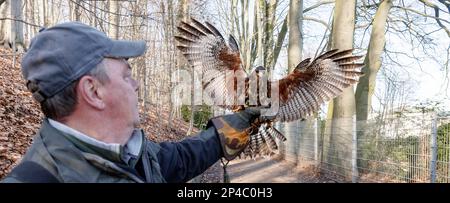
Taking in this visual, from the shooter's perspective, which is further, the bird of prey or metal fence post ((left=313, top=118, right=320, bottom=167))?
metal fence post ((left=313, top=118, right=320, bottom=167))

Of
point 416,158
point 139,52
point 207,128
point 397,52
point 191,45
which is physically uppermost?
point 397,52

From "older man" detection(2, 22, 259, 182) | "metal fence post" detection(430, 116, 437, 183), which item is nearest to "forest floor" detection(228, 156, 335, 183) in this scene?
"metal fence post" detection(430, 116, 437, 183)

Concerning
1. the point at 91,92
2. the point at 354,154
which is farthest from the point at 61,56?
the point at 354,154

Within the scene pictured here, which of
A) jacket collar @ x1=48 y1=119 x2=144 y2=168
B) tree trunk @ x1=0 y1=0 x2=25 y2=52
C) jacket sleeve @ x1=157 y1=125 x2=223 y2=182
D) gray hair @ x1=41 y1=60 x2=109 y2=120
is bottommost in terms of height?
jacket sleeve @ x1=157 y1=125 x2=223 y2=182

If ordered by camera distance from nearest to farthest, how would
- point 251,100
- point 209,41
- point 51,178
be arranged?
point 51,178 → point 251,100 → point 209,41

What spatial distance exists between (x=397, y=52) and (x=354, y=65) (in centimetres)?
967

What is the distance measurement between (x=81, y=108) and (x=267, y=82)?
1.63 m

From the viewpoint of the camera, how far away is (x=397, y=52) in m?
11.5

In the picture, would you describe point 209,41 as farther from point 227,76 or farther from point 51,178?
point 51,178

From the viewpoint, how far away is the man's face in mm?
1227

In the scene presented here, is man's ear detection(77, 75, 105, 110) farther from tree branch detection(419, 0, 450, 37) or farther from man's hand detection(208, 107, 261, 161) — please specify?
Result: tree branch detection(419, 0, 450, 37)

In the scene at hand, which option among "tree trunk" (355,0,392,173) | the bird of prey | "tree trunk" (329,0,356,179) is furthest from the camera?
"tree trunk" (355,0,392,173)

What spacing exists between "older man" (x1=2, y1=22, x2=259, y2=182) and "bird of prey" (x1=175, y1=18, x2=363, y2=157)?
46.0 inches
